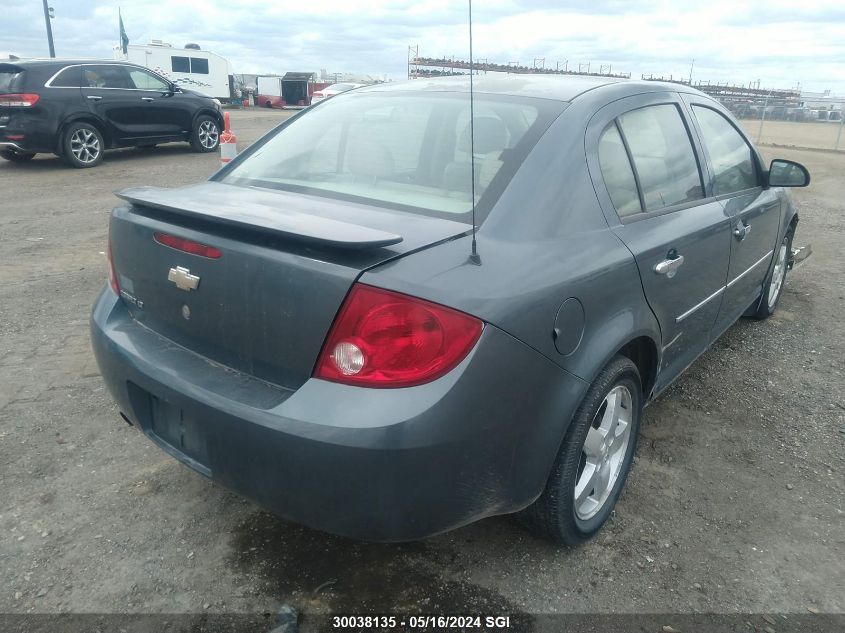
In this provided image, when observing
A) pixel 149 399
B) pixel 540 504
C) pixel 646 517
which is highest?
pixel 149 399

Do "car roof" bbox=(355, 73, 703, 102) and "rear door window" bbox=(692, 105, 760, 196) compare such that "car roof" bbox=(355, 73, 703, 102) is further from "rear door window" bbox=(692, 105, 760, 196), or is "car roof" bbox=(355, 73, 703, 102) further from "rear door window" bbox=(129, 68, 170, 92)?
"rear door window" bbox=(129, 68, 170, 92)

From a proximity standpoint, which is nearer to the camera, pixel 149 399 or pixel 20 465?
pixel 149 399

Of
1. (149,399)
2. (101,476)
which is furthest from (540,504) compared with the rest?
(101,476)

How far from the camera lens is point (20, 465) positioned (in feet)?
9.55

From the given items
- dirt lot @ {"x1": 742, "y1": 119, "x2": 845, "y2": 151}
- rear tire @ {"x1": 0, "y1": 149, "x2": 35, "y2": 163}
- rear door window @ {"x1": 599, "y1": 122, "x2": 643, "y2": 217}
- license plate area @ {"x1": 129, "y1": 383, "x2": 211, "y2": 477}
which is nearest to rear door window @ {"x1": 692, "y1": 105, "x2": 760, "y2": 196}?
rear door window @ {"x1": 599, "y1": 122, "x2": 643, "y2": 217}

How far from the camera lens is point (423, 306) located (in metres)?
1.79

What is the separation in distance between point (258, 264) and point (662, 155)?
190cm

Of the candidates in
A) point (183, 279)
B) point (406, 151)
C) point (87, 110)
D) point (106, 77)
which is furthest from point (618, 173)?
point (106, 77)

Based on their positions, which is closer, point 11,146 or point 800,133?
point 11,146

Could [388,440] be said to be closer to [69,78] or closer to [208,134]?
[69,78]

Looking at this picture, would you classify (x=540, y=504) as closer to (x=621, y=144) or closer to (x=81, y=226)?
(x=621, y=144)

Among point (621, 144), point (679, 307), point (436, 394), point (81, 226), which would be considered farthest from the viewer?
point (81, 226)

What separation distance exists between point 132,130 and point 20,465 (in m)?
10.2

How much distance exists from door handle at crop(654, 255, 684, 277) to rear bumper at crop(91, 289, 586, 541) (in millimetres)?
715
